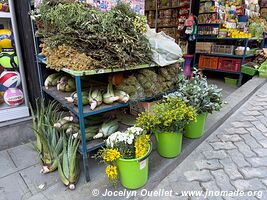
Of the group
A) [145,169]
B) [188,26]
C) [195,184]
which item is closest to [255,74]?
[188,26]

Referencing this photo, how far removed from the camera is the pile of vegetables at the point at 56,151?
57.7 inches

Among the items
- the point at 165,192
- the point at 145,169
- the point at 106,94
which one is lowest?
the point at 165,192

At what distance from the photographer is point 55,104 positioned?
209 cm

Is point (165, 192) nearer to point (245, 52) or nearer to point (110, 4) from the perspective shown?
point (110, 4)

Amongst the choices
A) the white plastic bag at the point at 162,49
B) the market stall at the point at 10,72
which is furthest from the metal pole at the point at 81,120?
the market stall at the point at 10,72

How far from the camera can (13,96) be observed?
205 centimetres

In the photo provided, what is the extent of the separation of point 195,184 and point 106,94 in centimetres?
103

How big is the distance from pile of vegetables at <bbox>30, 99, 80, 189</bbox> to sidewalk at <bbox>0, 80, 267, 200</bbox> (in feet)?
0.27

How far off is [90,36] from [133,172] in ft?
3.26

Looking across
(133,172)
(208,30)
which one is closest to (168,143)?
(133,172)


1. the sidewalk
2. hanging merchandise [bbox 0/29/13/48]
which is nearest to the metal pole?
the sidewalk

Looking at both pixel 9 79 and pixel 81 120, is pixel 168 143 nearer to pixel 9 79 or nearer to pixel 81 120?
pixel 81 120

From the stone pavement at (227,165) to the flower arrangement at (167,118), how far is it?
0.42 meters

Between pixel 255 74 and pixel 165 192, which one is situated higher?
pixel 255 74
